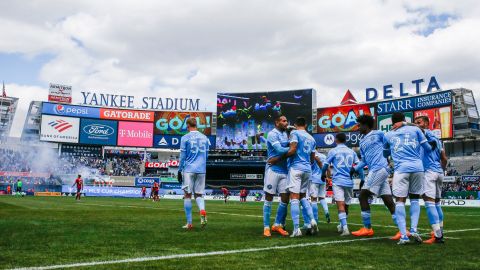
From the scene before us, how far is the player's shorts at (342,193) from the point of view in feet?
30.4

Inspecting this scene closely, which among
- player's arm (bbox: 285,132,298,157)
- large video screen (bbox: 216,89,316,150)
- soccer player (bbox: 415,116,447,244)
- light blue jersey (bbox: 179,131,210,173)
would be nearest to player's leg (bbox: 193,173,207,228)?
light blue jersey (bbox: 179,131,210,173)

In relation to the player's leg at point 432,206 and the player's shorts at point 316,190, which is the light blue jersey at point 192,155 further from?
the player's leg at point 432,206

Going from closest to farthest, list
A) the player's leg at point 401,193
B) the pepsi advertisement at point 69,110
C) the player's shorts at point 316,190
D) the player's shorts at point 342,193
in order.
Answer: the player's leg at point 401,193
the player's shorts at point 342,193
the player's shorts at point 316,190
the pepsi advertisement at point 69,110

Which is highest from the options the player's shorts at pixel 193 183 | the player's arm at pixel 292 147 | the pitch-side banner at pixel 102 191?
the player's arm at pixel 292 147

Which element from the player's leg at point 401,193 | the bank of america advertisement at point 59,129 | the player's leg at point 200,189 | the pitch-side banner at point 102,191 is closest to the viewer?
the player's leg at point 401,193

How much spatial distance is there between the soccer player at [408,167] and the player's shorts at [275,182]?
2.11m

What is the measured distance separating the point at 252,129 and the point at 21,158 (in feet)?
113

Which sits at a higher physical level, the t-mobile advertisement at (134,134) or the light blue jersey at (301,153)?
the t-mobile advertisement at (134,134)

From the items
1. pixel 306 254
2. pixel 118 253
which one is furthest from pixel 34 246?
Answer: pixel 306 254

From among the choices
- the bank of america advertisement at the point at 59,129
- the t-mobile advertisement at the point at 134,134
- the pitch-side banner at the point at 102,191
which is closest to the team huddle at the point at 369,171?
the pitch-side banner at the point at 102,191

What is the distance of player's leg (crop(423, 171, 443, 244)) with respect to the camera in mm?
7496

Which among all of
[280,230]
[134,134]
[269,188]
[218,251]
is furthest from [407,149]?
[134,134]

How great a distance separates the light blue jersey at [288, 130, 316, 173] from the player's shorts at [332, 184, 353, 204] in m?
→ 1.10

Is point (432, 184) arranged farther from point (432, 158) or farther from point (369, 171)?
point (369, 171)
